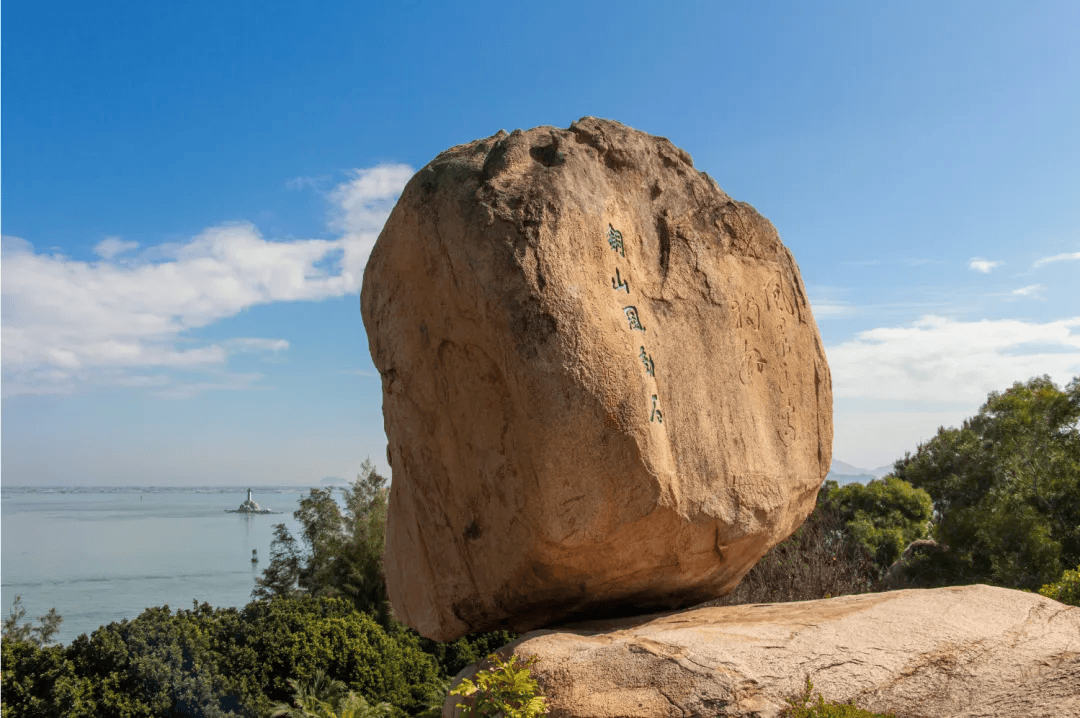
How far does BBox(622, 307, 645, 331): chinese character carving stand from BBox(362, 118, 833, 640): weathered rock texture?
13mm

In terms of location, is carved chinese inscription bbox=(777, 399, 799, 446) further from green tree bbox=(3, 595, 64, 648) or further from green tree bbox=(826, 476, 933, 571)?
green tree bbox=(3, 595, 64, 648)

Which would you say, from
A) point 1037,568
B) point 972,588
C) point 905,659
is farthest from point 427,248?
point 1037,568

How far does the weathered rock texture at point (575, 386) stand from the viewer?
5.26 meters

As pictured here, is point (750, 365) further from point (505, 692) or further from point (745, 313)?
point (505, 692)

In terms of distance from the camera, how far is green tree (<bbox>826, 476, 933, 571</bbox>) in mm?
19672

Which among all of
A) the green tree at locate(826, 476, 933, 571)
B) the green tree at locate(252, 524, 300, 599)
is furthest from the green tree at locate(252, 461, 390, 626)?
the green tree at locate(826, 476, 933, 571)

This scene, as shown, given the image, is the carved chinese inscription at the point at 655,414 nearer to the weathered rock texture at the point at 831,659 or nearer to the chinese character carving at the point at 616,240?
the chinese character carving at the point at 616,240

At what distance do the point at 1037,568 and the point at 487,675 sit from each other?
42.2 feet

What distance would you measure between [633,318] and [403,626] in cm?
1273

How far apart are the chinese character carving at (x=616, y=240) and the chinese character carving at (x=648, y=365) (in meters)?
0.77

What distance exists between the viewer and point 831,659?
5.65m

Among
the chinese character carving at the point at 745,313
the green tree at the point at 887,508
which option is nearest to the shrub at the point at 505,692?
the chinese character carving at the point at 745,313

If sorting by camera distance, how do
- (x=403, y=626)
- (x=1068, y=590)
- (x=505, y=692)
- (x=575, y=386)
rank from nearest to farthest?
1. (x=505, y=692)
2. (x=575, y=386)
3. (x=1068, y=590)
4. (x=403, y=626)

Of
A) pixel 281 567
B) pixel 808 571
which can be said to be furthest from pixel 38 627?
pixel 808 571
